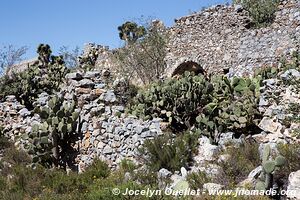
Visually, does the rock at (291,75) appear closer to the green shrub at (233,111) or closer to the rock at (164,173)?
the green shrub at (233,111)

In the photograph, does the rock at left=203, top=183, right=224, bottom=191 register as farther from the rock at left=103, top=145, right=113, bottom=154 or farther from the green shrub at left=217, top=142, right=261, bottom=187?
the rock at left=103, top=145, right=113, bottom=154

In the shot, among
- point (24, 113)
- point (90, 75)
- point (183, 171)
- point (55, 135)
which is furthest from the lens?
point (24, 113)

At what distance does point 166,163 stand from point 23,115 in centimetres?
634

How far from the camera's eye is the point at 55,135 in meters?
10.2

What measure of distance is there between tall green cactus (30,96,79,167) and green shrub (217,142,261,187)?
4.18 meters

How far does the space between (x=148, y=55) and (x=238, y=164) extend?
12632mm

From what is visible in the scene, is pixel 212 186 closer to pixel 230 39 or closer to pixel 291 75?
pixel 291 75

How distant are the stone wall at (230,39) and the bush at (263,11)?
62 cm

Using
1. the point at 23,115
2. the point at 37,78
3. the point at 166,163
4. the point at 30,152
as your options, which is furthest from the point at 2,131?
the point at 166,163

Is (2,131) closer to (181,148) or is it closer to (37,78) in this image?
(37,78)

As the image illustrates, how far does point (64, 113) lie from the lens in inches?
413

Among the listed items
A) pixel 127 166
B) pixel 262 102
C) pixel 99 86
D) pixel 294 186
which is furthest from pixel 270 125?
pixel 99 86

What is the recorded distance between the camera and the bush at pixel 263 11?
682 inches

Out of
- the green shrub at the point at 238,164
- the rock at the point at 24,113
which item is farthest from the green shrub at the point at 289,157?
the rock at the point at 24,113
